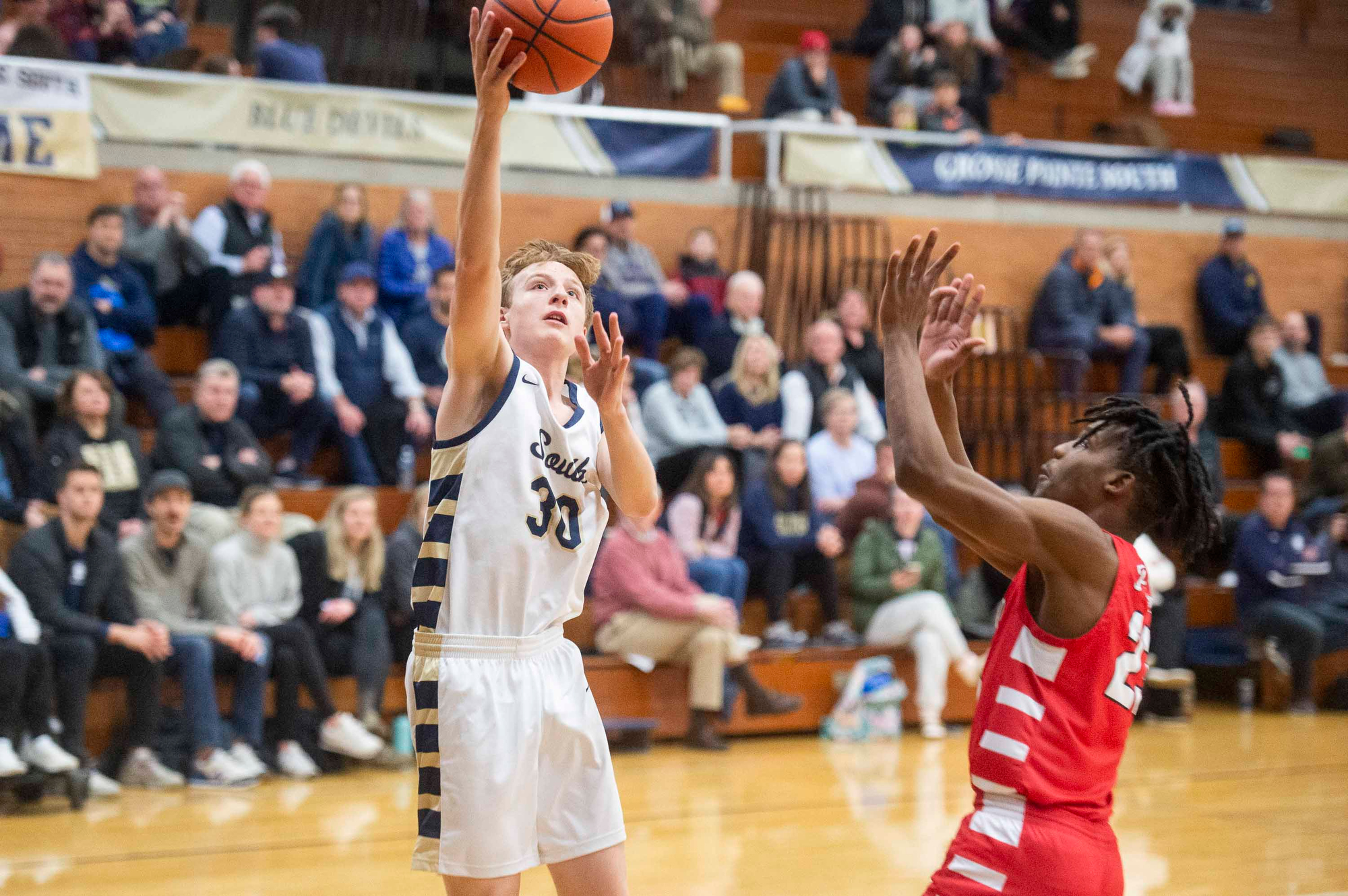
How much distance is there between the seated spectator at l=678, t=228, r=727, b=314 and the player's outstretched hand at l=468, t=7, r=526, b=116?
292 inches

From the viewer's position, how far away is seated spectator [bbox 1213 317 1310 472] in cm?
1113

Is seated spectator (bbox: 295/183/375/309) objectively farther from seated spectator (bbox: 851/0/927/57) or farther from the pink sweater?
seated spectator (bbox: 851/0/927/57)

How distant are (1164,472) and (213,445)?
5943 mm

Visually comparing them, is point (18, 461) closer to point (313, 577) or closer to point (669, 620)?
point (313, 577)

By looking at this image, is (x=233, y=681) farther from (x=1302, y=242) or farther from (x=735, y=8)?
(x=1302, y=242)

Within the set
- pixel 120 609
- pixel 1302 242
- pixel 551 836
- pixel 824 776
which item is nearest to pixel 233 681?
pixel 120 609

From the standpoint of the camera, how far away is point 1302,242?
43.4ft

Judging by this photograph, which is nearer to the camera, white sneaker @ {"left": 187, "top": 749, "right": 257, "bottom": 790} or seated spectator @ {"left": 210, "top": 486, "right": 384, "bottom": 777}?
white sneaker @ {"left": 187, "top": 749, "right": 257, "bottom": 790}

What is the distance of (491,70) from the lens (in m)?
2.65

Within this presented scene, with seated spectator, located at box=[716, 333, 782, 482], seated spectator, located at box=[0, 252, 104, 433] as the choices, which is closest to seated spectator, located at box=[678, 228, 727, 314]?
seated spectator, located at box=[716, 333, 782, 482]

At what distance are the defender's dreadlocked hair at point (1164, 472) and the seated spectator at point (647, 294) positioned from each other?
682 centimetres

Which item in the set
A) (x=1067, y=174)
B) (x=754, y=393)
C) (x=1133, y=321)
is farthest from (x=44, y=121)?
(x=1133, y=321)

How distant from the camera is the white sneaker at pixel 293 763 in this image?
6.82 meters

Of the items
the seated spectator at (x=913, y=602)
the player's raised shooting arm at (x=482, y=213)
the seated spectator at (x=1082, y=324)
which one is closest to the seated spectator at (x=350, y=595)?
the seated spectator at (x=913, y=602)
